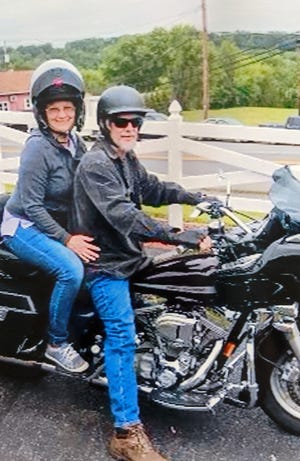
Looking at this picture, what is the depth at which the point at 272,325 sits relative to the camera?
2.29m

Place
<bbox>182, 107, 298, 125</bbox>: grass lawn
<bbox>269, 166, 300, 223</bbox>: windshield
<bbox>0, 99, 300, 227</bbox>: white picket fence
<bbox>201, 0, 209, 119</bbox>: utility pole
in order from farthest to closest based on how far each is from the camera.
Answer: <bbox>0, 99, 300, 227</bbox>: white picket fence → <bbox>182, 107, 298, 125</bbox>: grass lawn → <bbox>201, 0, 209, 119</bbox>: utility pole → <bbox>269, 166, 300, 223</bbox>: windshield

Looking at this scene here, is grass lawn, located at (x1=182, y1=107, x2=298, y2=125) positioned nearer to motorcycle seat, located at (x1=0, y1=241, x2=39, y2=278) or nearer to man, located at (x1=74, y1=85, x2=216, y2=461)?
man, located at (x1=74, y1=85, x2=216, y2=461)

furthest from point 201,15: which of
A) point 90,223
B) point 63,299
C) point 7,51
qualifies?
point 63,299

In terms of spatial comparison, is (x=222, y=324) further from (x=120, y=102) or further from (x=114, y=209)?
(x=120, y=102)

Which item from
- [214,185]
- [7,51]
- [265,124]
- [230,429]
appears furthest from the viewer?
[214,185]

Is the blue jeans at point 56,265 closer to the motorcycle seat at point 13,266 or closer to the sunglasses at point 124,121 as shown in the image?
the motorcycle seat at point 13,266

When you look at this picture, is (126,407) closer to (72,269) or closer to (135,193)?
(72,269)

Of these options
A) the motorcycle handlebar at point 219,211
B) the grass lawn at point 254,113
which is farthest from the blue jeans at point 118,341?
the grass lawn at point 254,113

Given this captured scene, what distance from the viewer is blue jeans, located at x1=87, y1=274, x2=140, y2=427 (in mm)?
2273

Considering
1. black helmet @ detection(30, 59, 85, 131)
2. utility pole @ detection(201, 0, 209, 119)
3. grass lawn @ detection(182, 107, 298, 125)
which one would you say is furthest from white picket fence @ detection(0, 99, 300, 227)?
black helmet @ detection(30, 59, 85, 131)

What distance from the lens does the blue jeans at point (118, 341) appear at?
227 cm

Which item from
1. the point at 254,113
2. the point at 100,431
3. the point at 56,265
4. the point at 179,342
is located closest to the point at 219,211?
the point at 179,342

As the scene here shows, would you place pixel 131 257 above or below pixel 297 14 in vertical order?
below

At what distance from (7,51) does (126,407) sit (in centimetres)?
172
